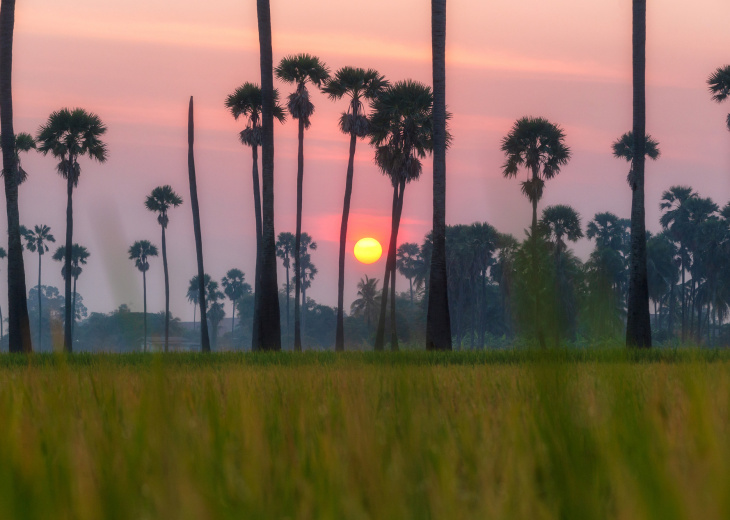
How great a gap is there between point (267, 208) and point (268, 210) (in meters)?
0.06

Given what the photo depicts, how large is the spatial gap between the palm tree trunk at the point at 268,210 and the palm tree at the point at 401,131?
15.3 meters

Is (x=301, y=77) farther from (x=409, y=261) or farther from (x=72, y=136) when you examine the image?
(x=409, y=261)

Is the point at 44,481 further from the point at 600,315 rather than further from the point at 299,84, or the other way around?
the point at 299,84

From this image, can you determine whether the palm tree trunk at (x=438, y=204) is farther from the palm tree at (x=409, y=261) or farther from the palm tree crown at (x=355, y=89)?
the palm tree at (x=409, y=261)

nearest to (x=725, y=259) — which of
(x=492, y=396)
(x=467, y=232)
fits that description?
(x=467, y=232)

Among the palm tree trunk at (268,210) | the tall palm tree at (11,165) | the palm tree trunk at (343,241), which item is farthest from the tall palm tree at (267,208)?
the palm tree trunk at (343,241)

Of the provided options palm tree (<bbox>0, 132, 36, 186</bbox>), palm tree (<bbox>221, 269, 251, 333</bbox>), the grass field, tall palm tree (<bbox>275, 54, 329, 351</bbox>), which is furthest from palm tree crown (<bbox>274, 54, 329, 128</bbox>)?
palm tree (<bbox>221, 269, 251, 333</bbox>)

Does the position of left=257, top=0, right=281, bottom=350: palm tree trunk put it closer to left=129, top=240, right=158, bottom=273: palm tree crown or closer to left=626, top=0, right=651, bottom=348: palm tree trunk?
left=626, top=0, right=651, bottom=348: palm tree trunk

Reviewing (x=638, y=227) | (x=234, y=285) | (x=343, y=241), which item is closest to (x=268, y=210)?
(x=638, y=227)

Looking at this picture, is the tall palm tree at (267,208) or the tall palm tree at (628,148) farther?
the tall palm tree at (628,148)

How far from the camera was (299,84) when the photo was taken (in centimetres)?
3912

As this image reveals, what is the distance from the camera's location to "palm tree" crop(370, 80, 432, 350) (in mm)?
34875

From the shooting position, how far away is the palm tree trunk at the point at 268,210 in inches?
741

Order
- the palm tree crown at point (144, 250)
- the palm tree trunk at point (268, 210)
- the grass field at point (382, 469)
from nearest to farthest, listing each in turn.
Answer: the grass field at point (382, 469), the palm tree trunk at point (268, 210), the palm tree crown at point (144, 250)
